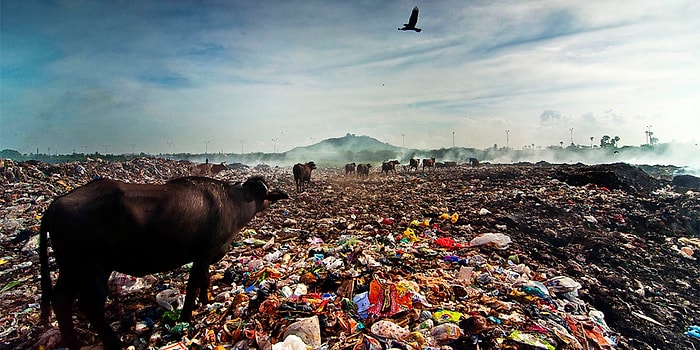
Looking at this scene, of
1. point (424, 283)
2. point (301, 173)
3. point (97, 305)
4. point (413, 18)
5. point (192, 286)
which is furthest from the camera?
point (301, 173)

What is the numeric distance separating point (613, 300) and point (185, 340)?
571 centimetres

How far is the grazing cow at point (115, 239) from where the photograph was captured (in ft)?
10.6

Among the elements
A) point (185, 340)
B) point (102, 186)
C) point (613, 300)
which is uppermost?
point (102, 186)

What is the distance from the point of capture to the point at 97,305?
330 centimetres

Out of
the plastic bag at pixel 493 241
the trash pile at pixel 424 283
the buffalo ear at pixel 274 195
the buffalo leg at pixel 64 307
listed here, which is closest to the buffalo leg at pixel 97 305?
the buffalo leg at pixel 64 307

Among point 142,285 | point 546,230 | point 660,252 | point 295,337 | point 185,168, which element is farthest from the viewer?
point 185,168

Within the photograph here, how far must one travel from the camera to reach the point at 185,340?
350 centimetres

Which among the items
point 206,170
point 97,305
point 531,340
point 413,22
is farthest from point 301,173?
point 206,170

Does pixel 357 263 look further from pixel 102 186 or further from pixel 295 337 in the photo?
pixel 102 186

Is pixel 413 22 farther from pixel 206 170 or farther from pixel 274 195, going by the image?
pixel 206 170

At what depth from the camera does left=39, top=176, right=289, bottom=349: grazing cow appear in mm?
3225

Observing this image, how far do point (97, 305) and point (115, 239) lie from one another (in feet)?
2.03

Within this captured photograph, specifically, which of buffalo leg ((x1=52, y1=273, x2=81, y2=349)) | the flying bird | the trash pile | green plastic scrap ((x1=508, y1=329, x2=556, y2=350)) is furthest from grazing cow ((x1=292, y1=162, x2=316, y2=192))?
green plastic scrap ((x1=508, y1=329, x2=556, y2=350))

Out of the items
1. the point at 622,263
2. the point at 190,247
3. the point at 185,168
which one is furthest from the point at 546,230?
the point at 185,168
